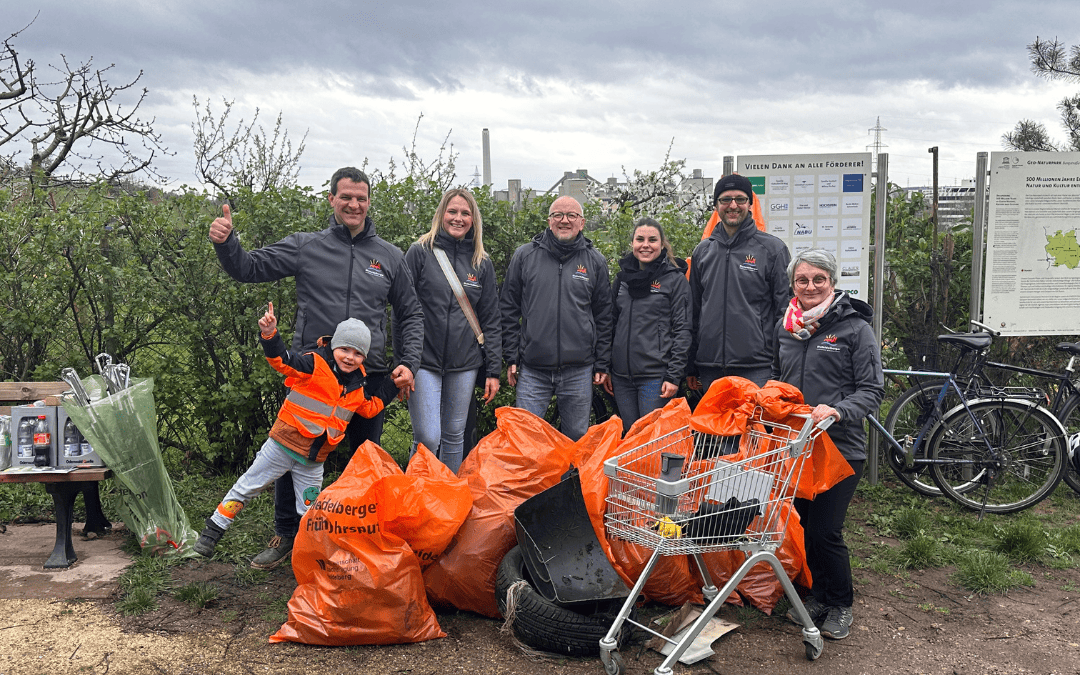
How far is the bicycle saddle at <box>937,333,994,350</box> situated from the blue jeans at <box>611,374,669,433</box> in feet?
7.75

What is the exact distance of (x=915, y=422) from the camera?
559cm

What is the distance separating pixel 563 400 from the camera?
4668mm

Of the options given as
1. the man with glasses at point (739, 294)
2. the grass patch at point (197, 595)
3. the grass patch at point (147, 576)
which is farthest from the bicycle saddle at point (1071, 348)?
the grass patch at point (147, 576)

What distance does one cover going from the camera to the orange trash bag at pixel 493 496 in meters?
3.65

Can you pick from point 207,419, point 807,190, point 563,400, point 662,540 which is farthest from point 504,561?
point 807,190

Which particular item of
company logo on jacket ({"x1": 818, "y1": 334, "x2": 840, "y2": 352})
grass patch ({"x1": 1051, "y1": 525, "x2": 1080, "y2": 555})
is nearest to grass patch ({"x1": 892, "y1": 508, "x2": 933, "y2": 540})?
grass patch ({"x1": 1051, "y1": 525, "x2": 1080, "y2": 555})

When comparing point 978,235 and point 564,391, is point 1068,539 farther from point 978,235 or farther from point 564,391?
point 564,391

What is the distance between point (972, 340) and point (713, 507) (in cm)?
331

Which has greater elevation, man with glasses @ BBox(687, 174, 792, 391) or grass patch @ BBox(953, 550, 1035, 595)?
man with glasses @ BBox(687, 174, 792, 391)

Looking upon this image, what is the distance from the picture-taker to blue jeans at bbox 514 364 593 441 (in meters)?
4.61

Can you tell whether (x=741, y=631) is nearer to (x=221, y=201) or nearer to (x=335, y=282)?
(x=335, y=282)

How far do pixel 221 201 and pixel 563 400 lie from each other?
2.83m

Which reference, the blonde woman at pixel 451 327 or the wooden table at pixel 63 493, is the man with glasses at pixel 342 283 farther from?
the wooden table at pixel 63 493

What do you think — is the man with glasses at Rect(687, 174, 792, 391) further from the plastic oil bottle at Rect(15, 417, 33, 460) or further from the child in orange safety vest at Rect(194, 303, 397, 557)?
the plastic oil bottle at Rect(15, 417, 33, 460)
